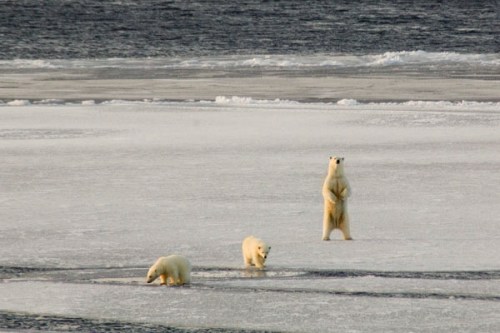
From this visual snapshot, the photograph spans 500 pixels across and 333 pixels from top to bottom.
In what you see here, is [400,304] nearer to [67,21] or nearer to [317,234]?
[317,234]

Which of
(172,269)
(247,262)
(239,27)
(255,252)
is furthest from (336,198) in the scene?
(239,27)

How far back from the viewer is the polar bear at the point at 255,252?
813 cm

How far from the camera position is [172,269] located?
786 centimetres

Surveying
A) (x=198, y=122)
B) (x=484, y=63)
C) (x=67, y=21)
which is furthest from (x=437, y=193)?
(x=67, y=21)

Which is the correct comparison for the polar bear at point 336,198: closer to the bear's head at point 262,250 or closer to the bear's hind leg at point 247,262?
the bear's hind leg at point 247,262

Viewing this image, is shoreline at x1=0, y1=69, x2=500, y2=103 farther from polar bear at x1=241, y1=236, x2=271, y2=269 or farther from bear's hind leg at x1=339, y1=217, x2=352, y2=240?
polar bear at x1=241, y1=236, x2=271, y2=269

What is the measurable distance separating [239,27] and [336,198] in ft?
170

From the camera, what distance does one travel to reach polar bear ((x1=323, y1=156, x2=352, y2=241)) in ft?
30.0

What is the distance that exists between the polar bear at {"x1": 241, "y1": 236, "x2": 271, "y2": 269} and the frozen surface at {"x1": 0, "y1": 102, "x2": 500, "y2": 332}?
121 millimetres

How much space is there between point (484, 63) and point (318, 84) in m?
8.41

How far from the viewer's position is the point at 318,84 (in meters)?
26.4

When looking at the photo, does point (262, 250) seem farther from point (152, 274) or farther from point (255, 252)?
point (152, 274)

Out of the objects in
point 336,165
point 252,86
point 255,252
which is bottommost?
point 255,252

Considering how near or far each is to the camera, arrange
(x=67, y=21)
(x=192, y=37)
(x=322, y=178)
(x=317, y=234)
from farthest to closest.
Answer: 1. (x=67, y=21)
2. (x=192, y=37)
3. (x=322, y=178)
4. (x=317, y=234)
